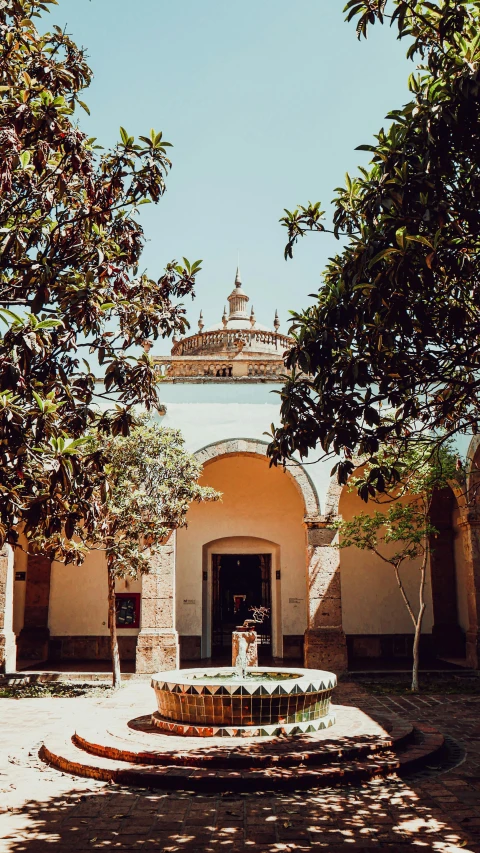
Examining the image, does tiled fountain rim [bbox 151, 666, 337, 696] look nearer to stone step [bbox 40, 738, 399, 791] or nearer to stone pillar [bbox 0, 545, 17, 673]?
stone step [bbox 40, 738, 399, 791]

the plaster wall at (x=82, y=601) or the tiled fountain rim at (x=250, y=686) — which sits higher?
the plaster wall at (x=82, y=601)

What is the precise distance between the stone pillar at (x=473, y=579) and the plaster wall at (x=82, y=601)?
290 inches

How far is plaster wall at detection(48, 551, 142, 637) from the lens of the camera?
1644cm

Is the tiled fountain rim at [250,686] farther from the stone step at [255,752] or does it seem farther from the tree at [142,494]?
the tree at [142,494]

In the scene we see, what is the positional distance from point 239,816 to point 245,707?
1962 mm

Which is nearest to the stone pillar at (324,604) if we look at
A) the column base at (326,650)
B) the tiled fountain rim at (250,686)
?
the column base at (326,650)

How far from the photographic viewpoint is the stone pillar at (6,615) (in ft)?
43.0

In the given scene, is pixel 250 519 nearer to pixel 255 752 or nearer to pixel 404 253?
pixel 255 752

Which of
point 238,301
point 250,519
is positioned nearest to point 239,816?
point 250,519

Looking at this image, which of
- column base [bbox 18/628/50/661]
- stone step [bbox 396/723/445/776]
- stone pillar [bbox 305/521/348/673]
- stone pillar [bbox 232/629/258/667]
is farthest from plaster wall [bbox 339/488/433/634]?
stone step [bbox 396/723/445/776]

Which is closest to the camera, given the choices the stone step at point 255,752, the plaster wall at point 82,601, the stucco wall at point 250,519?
the stone step at point 255,752

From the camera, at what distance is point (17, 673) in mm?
13203

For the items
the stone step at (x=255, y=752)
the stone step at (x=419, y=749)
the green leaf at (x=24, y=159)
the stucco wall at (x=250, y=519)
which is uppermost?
the green leaf at (x=24, y=159)

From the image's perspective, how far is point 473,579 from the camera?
13.5m
